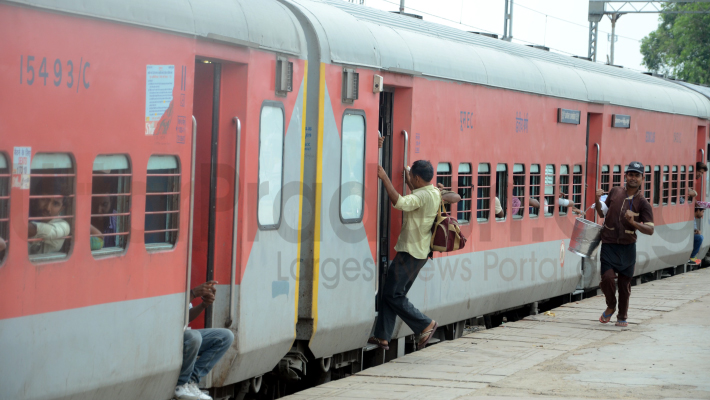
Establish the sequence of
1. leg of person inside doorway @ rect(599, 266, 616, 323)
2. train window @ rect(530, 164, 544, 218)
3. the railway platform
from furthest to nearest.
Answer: train window @ rect(530, 164, 544, 218) → leg of person inside doorway @ rect(599, 266, 616, 323) → the railway platform

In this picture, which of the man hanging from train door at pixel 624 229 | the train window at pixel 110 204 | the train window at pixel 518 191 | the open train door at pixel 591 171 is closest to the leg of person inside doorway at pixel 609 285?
the man hanging from train door at pixel 624 229

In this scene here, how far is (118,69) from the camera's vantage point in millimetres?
5207

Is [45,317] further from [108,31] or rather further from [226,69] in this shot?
[226,69]

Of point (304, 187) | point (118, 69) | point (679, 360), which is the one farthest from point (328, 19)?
point (679, 360)

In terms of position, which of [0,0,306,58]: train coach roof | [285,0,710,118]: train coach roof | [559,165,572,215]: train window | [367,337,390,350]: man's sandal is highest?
[285,0,710,118]: train coach roof

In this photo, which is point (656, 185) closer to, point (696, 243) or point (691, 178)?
point (691, 178)

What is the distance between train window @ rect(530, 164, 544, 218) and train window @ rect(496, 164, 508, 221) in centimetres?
84

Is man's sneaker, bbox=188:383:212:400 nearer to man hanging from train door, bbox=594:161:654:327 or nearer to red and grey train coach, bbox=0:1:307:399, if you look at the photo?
red and grey train coach, bbox=0:1:307:399

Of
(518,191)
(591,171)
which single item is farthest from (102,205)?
(591,171)

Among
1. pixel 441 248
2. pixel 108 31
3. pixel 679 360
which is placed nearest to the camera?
pixel 108 31

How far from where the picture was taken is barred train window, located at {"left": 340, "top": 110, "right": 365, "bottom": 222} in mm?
7738

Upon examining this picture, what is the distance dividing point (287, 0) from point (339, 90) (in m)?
0.82

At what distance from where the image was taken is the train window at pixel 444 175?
31.2 feet

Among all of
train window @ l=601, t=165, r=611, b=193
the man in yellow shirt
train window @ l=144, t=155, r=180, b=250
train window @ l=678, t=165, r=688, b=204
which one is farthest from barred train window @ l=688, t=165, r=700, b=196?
train window @ l=144, t=155, r=180, b=250
